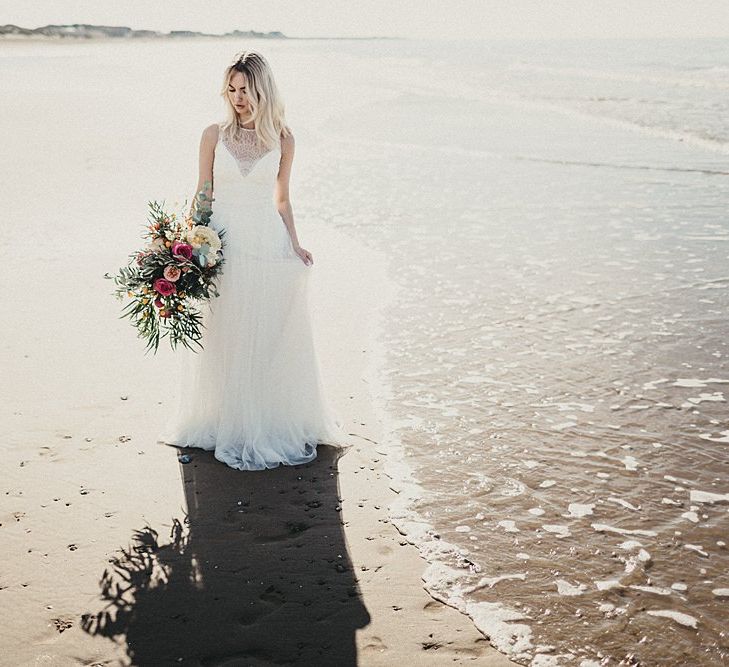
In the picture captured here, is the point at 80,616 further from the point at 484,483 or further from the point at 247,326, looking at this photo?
the point at 484,483

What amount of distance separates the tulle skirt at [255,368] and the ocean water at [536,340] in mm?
738

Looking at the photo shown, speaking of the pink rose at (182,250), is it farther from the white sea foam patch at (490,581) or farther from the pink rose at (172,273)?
the white sea foam patch at (490,581)

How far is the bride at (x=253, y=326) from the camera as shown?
480cm

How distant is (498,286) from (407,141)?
11293mm

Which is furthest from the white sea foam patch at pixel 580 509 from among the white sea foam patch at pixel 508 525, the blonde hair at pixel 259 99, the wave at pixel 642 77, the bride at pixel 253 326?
the wave at pixel 642 77

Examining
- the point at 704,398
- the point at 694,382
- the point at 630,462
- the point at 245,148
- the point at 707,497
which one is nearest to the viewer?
the point at 707,497

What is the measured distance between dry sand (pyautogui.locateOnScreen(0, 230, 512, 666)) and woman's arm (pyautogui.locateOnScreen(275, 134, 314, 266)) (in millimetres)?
1316

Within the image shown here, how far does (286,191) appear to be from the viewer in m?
4.98

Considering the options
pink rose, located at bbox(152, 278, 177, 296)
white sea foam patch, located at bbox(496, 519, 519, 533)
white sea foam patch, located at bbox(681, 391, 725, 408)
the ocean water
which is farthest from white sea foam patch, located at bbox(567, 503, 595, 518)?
pink rose, located at bbox(152, 278, 177, 296)

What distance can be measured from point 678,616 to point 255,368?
9.06 ft

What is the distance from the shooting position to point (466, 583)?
385cm

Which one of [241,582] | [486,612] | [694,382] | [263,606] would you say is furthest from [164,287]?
[694,382]

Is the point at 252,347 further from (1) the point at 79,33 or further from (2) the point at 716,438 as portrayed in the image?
(1) the point at 79,33

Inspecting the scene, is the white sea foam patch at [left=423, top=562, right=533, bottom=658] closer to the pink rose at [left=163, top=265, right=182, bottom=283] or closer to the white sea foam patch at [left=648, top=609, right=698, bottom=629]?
the white sea foam patch at [left=648, top=609, right=698, bottom=629]
